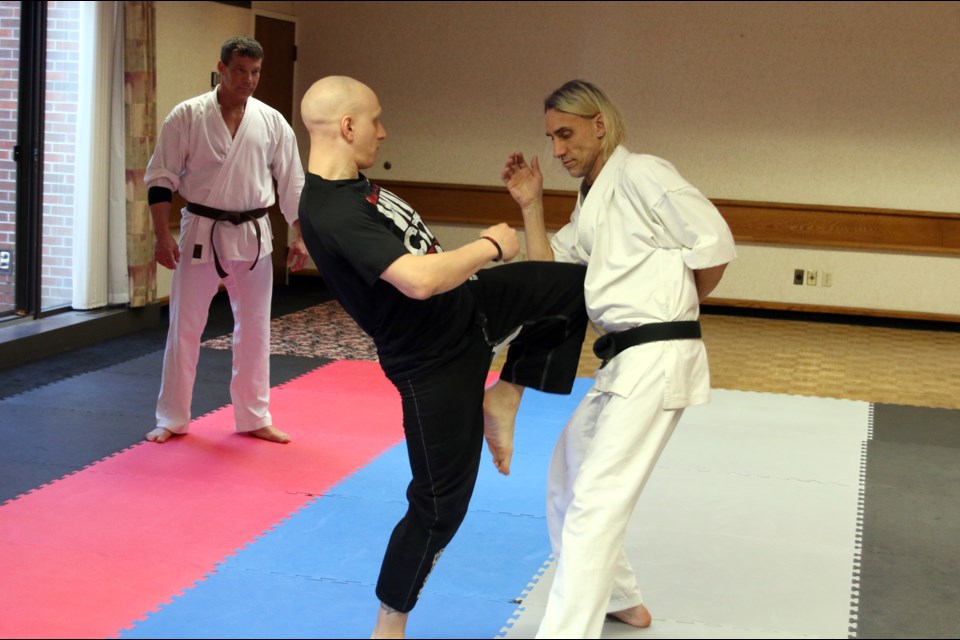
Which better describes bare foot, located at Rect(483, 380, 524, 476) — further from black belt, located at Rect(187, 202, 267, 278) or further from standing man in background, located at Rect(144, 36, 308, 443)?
black belt, located at Rect(187, 202, 267, 278)

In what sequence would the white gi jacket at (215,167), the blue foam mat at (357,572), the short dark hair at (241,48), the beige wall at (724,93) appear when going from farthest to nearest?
1. the beige wall at (724,93)
2. the white gi jacket at (215,167)
3. the short dark hair at (241,48)
4. the blue foam mat at (357,572)

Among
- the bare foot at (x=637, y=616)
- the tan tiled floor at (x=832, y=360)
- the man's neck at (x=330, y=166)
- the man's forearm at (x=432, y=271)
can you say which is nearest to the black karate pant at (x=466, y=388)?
the man's forearm at (x=432, y=271)

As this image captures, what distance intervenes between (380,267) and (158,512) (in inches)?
71.6

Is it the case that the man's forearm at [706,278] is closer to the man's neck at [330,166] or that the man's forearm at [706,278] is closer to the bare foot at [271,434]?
the man's neck at [330,166]

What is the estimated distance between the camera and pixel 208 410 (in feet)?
16.6

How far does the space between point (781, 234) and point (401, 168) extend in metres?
3.12

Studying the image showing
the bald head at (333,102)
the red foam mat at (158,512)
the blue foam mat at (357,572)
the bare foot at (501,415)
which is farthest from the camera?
the red foam mat at (158,512)

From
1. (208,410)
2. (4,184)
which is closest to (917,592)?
(208,410)

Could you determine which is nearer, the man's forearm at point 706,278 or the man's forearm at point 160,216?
the man's forearm at point 706,278

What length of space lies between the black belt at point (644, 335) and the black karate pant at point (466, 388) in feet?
0.24

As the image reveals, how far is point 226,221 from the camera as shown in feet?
14.4

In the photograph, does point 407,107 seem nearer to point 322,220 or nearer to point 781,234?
point 781,234

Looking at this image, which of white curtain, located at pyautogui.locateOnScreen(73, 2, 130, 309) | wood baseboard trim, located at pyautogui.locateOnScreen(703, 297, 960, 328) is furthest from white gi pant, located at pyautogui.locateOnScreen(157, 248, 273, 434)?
wood baseboard trim, located at pyautogui.locateOnScreen(703, 297, 960, 328)

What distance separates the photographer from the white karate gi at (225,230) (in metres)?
4.38
